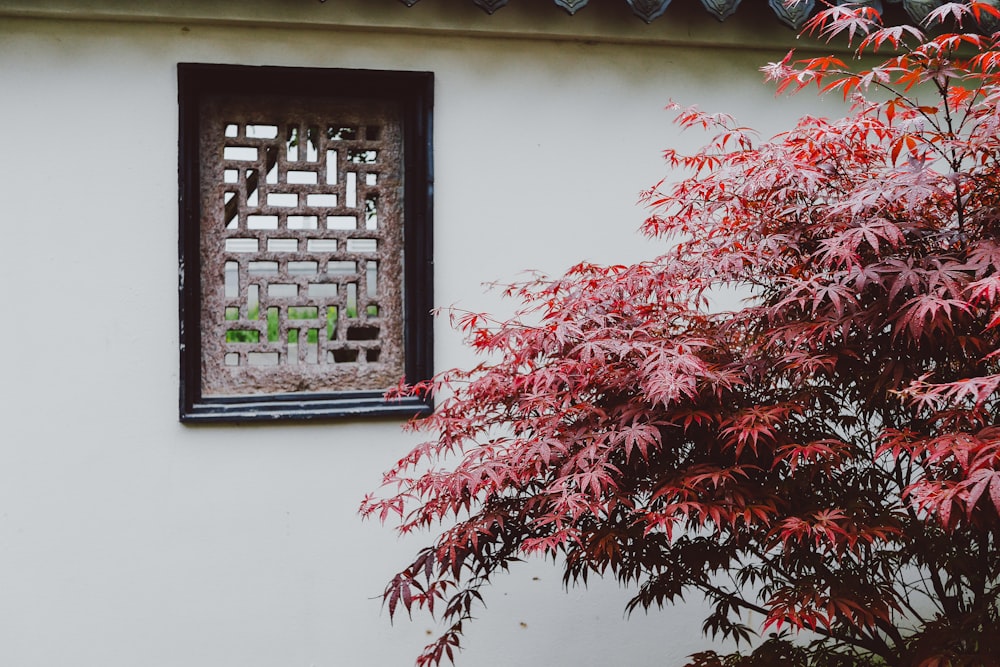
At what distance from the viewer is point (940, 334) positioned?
2715mm

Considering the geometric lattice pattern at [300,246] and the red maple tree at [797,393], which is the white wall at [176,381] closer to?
the geometric lattice pattern at [300,246]

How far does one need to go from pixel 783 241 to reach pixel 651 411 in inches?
31.7

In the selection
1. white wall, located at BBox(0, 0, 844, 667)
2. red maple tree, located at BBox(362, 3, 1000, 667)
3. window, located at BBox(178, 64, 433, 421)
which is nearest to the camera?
red maple tree, located at BBox(362, 3, 1000, 667)

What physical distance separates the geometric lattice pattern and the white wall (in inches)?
10.7

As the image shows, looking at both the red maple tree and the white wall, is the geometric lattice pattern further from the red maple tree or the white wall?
the red maple tree

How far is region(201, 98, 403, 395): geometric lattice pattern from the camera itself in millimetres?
4422

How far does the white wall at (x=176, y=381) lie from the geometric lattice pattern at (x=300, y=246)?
10.7 inches

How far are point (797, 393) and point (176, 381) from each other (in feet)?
9.94

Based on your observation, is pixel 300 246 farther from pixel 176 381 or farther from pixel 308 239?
pixel 176 381

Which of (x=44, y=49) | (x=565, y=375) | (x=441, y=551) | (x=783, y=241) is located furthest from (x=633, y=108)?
(x=44, y=49)

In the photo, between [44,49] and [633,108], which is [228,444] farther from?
[633,108]

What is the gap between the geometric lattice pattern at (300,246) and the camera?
442 centimetres

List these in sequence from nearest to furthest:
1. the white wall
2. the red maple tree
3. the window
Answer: the red maple tree → the white wall → the window

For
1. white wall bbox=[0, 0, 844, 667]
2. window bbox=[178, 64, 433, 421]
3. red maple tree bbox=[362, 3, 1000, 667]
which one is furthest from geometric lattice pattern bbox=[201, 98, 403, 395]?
red maple tree bbox=[362, 3, 1000, 667]
